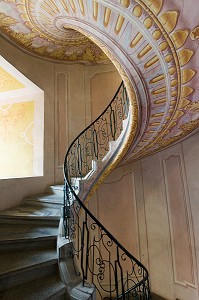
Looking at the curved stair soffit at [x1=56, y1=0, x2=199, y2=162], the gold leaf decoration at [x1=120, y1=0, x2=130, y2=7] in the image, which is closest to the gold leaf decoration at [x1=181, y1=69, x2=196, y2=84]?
the curved stair soffit at [x1=56, y1=0, x2=199, y2=162]

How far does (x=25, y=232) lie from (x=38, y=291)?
2.91 feet

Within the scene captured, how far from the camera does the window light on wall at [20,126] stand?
4653 millimetres

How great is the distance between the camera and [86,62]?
5348 mm

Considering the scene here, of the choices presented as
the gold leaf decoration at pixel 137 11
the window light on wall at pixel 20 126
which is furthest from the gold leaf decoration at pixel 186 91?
the window light on wall at pixel 20 126

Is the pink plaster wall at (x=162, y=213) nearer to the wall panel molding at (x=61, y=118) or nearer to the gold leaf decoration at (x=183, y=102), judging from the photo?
the wall panel molding at (x=61, y=118)

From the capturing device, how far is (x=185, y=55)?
1.91 meters

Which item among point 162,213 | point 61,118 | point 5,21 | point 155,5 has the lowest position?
point 162,213

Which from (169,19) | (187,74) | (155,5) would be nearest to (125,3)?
(155,5)

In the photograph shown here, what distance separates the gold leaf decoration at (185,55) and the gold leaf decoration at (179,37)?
3.5 inches

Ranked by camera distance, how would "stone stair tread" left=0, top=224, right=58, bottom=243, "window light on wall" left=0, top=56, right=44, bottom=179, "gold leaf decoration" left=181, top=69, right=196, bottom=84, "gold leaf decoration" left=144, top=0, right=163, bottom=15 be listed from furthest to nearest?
"window light on wall" left=0, top=56, right=44, bottom=179
"stone stair tread" left=0, top=224, right=58, bottom=243
"gold leaf decoration" left=181, top=69, right=196, bottom=84
"gold leaf decoration" left=144, top=0, right=163, bottom=15

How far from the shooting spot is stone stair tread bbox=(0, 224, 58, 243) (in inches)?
98.2

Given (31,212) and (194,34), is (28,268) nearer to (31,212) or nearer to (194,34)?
(31,212)

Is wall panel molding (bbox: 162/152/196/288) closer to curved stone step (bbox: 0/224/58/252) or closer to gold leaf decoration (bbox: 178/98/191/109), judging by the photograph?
gold leaf decoration (bbox: 178/98/191/109)

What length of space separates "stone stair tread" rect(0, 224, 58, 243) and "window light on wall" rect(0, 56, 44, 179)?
1685 millimetres
